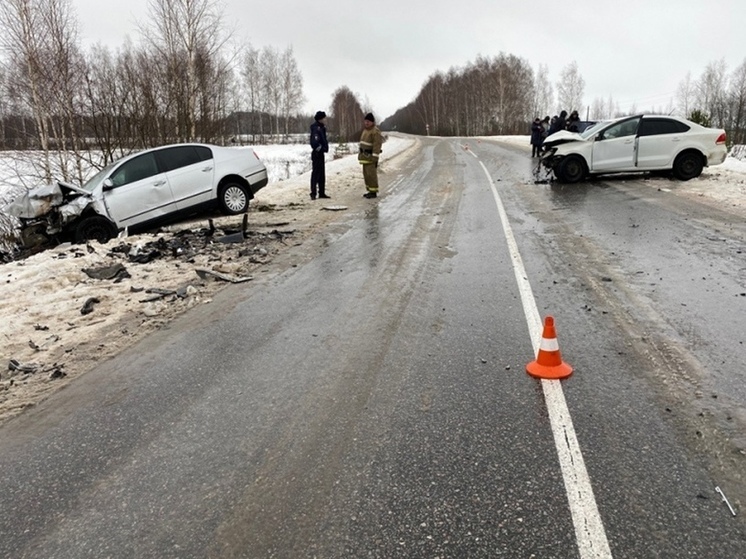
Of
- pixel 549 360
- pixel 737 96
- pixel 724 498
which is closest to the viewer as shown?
pixel 724 498

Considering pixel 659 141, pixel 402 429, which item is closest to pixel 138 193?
pixel 402 429

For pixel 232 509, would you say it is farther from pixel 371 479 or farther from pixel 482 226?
pixel 482 226

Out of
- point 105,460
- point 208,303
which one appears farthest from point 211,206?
point 105,460

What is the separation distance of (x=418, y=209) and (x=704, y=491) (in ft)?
28.3

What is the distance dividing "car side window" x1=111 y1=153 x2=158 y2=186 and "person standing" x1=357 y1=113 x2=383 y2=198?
4.91 meters

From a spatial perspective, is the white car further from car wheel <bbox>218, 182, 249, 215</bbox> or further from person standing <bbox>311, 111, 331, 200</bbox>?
car wheel <bbox>218, 182, 249, 215</bbox>

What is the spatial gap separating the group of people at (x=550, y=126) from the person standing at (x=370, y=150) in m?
9.21

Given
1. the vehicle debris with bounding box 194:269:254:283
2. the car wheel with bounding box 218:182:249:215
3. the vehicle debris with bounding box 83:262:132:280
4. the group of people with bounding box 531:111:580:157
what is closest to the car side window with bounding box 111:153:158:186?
the car wheel with bounding box 218:182:249:215

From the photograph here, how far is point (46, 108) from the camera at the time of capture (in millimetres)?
13820

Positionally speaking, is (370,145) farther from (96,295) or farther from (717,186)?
(717,186)

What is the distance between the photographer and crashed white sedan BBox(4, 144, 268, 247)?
8750mm

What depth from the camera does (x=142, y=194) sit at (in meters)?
9.62

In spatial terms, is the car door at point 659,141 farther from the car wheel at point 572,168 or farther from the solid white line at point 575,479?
the solid white line at point 575,479

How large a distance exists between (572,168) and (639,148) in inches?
67.8
